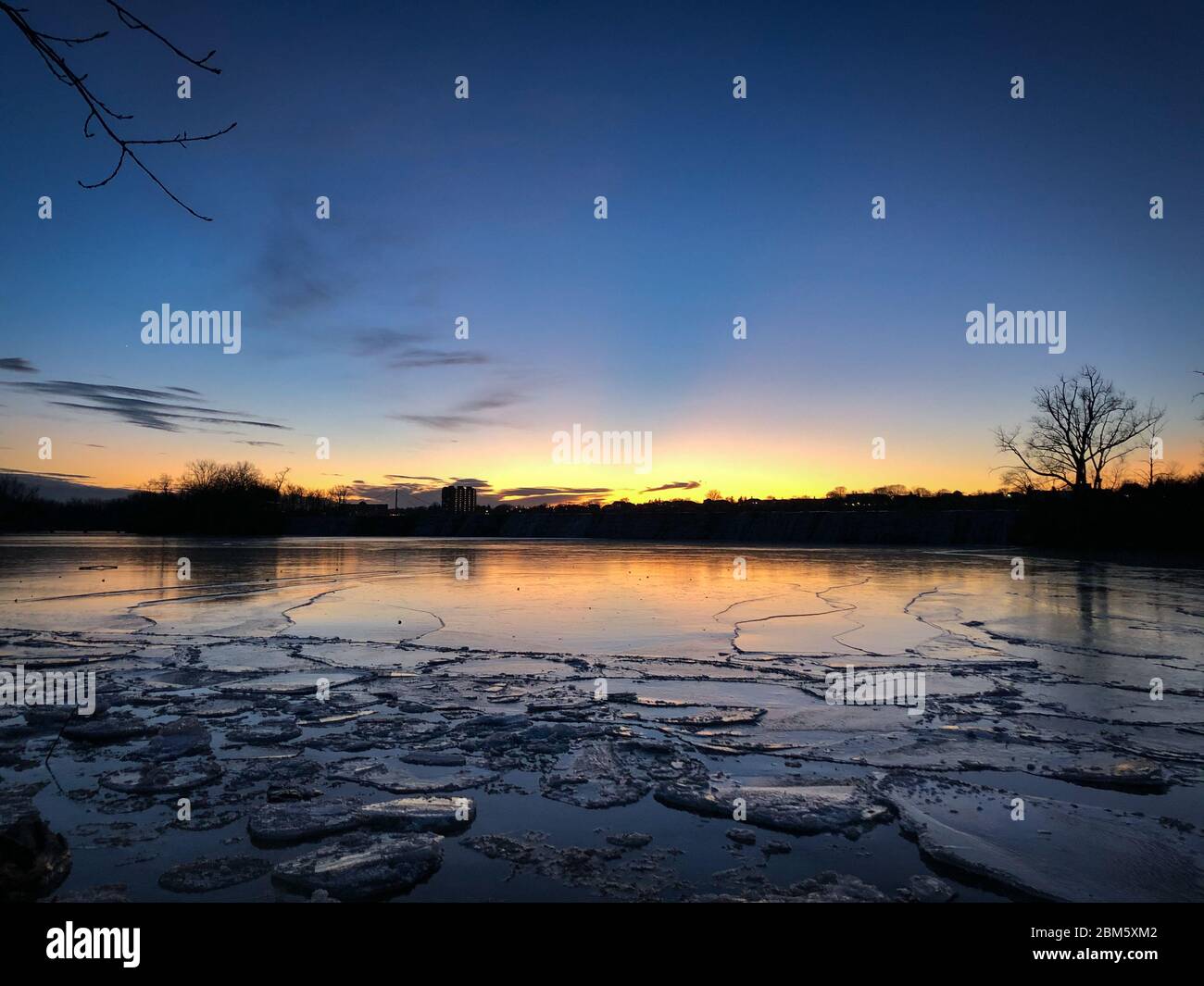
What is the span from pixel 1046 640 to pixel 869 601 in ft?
13.5

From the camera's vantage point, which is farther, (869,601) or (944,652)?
(869,601)

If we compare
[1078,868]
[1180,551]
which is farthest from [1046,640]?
[1180,551]

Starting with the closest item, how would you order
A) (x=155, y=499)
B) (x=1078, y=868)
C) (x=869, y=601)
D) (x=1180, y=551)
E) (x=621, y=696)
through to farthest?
1. (x=1078, y=868)
2. (x=621, y=696)
3. (x=869, y=601)
4. (x=1180, y=551)
5. (x=155, y=499)

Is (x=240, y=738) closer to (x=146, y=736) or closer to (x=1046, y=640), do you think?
(x=146, y=736)

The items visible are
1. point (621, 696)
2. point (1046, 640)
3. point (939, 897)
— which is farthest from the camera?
point (1046, 640)
